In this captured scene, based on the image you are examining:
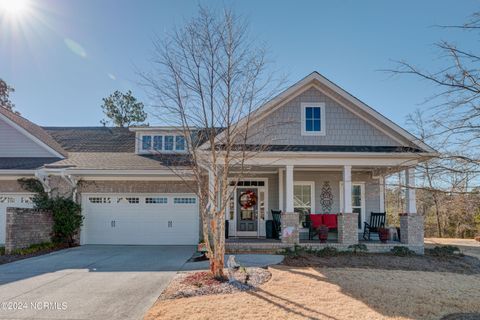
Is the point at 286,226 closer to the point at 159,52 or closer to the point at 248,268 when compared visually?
the point at 248,268

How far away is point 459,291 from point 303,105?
26.0 feet

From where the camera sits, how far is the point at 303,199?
48.2 ft

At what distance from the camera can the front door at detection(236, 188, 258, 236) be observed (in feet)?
48.5

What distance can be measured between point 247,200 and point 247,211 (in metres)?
0.47

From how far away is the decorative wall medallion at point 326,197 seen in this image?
1461 centimetres

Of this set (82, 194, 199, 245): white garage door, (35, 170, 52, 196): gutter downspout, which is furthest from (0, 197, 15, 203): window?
(82, 194, 199, 245): white garage door

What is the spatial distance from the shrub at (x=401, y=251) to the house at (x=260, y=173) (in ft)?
1.56

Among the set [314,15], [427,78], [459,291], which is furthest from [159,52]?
[459,291]

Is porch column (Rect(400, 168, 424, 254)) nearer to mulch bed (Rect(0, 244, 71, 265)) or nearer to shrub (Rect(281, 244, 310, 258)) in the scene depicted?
shrub (Rect(281, 244, 310, 258))

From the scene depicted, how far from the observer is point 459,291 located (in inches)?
285

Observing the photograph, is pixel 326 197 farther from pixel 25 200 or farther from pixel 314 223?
pixel 25 200

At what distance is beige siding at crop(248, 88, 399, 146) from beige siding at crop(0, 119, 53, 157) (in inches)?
405

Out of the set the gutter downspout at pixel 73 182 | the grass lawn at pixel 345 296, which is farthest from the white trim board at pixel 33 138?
the grass lawn at pixel 345 296

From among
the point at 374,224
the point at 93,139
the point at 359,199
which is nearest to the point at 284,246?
the point at 374,224
